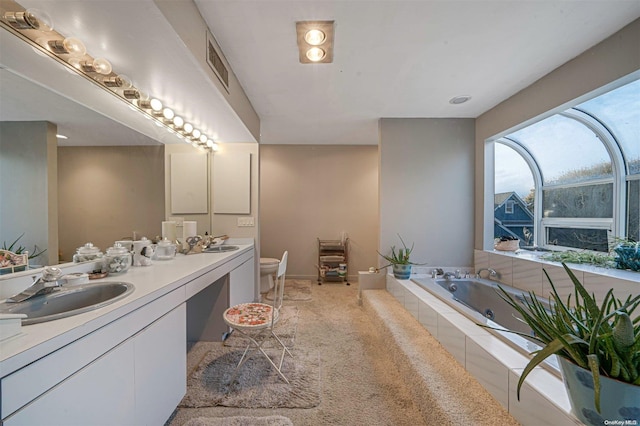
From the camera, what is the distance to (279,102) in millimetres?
2613

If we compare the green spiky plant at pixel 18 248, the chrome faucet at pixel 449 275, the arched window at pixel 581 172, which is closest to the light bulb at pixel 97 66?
the green spiky plant at pixel 18 248

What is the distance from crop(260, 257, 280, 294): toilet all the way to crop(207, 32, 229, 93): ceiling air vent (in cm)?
225

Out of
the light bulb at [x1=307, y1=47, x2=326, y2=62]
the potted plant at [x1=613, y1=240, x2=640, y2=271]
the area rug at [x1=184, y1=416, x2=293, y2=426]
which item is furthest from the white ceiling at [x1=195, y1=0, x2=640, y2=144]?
the area rug at [x1=184, y1=416, x2=293, y2=426]

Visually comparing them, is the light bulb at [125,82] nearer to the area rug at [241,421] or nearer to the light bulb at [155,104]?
the light bulb at [155,104]

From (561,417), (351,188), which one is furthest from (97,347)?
(351,188)

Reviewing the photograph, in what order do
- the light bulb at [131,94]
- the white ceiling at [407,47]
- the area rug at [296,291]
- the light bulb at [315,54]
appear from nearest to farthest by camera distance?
the white ceiling at [407,47] < the light bulb at [131,94] < the light bulb at [315,54] < the area rug at [296,291]

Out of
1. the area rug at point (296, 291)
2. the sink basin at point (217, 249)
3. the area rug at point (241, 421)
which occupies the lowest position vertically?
the area rug at point (296, 291)

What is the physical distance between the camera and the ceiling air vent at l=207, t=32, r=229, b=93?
5.03ft

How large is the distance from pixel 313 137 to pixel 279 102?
1283 mm

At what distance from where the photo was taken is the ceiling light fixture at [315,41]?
1.53 m

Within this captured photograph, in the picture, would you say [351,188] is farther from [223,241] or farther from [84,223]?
[84,223]

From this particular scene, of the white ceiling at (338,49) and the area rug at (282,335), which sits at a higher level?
the white ceiling at (338,49)

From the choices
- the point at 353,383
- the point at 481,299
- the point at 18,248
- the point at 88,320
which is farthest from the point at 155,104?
the point at 481,299

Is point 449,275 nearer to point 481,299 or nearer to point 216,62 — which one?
point 481,299
